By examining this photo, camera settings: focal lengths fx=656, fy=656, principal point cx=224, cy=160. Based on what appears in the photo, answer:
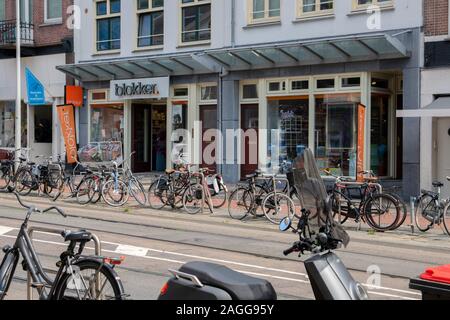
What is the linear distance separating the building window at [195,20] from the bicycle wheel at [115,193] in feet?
22.0

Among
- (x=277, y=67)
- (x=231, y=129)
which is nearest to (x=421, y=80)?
(x=277, y=67)

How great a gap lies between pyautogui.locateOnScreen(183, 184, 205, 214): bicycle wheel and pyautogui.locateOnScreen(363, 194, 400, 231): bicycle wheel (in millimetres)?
4115

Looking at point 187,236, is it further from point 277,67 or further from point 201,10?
point 201,10

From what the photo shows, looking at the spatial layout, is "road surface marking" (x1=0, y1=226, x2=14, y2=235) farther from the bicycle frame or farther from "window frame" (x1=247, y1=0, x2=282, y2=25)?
"window frame" (x1=247, y1=0, x2=282, y2=25)

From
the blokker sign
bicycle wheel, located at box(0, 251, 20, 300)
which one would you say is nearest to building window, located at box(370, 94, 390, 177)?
the blokker sign

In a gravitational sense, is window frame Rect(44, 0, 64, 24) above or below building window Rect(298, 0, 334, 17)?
above

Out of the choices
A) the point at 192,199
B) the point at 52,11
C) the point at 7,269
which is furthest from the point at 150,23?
the point at 7,269

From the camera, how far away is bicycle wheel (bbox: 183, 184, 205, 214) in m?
15.1

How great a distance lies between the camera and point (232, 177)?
20.2m

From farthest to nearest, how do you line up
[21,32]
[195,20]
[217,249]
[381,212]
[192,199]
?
[21,32]
[195,20]
[192,199]
[381,212]
[217,249]

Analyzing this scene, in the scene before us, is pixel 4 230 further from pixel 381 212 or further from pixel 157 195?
pixel 381 212

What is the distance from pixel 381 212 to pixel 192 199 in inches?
181

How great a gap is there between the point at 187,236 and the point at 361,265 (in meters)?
3.54

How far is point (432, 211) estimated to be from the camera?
41.3 ft
